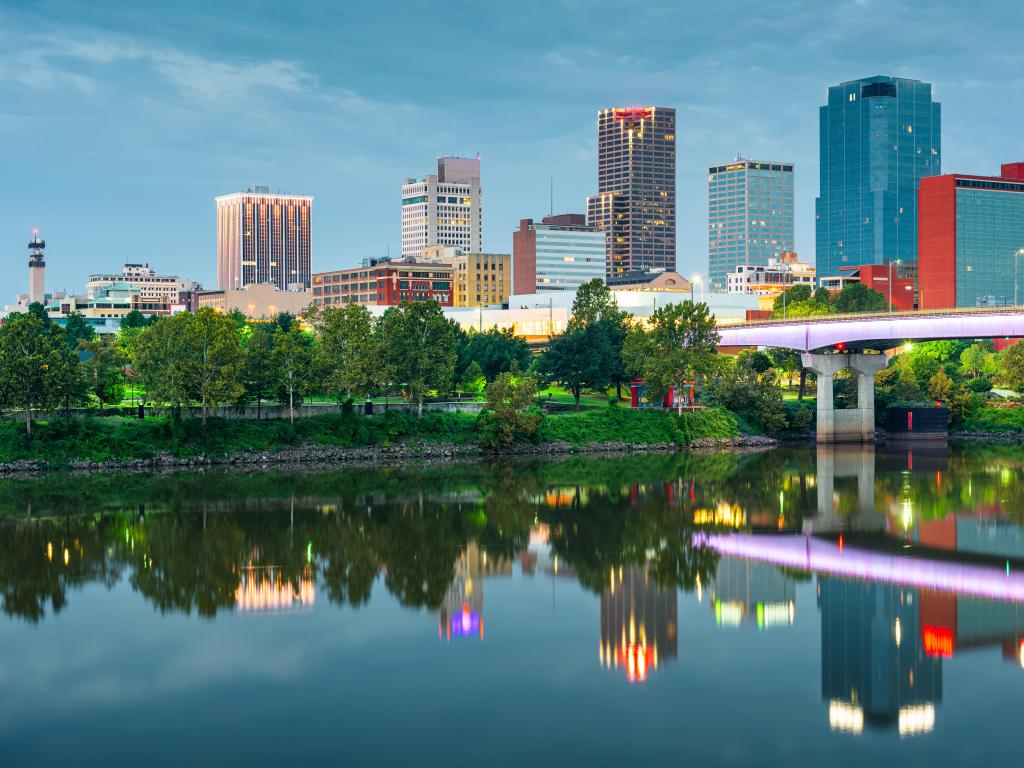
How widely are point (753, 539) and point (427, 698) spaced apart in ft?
83.4

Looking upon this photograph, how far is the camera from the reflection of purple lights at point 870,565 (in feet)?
137

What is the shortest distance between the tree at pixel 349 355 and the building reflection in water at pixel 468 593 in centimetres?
3979

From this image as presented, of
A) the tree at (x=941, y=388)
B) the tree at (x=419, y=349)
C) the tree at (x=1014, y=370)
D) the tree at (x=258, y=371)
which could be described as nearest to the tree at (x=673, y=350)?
the tree at (x=419, y=349)

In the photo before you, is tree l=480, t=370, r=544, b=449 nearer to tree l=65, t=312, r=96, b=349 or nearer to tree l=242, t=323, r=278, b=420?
tree l=242, t=323, r=278, b=420

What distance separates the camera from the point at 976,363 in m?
156

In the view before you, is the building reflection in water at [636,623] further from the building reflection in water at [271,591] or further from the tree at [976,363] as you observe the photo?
the tree at [976,363]

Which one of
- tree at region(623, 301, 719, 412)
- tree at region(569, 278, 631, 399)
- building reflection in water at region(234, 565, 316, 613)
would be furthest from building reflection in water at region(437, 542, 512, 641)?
tree at region(569, 278, 631, 399)

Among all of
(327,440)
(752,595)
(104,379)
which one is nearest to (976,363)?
(327,440)

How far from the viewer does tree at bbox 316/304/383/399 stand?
291 ft

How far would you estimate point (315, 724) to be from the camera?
28.0 m

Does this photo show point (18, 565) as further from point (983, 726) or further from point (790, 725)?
point (983, 726)

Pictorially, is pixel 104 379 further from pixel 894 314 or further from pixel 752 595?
pixel 752 595

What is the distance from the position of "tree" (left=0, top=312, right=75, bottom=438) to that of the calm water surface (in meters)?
10.1

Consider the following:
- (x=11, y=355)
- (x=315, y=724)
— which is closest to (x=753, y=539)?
(x=315, y=724)
